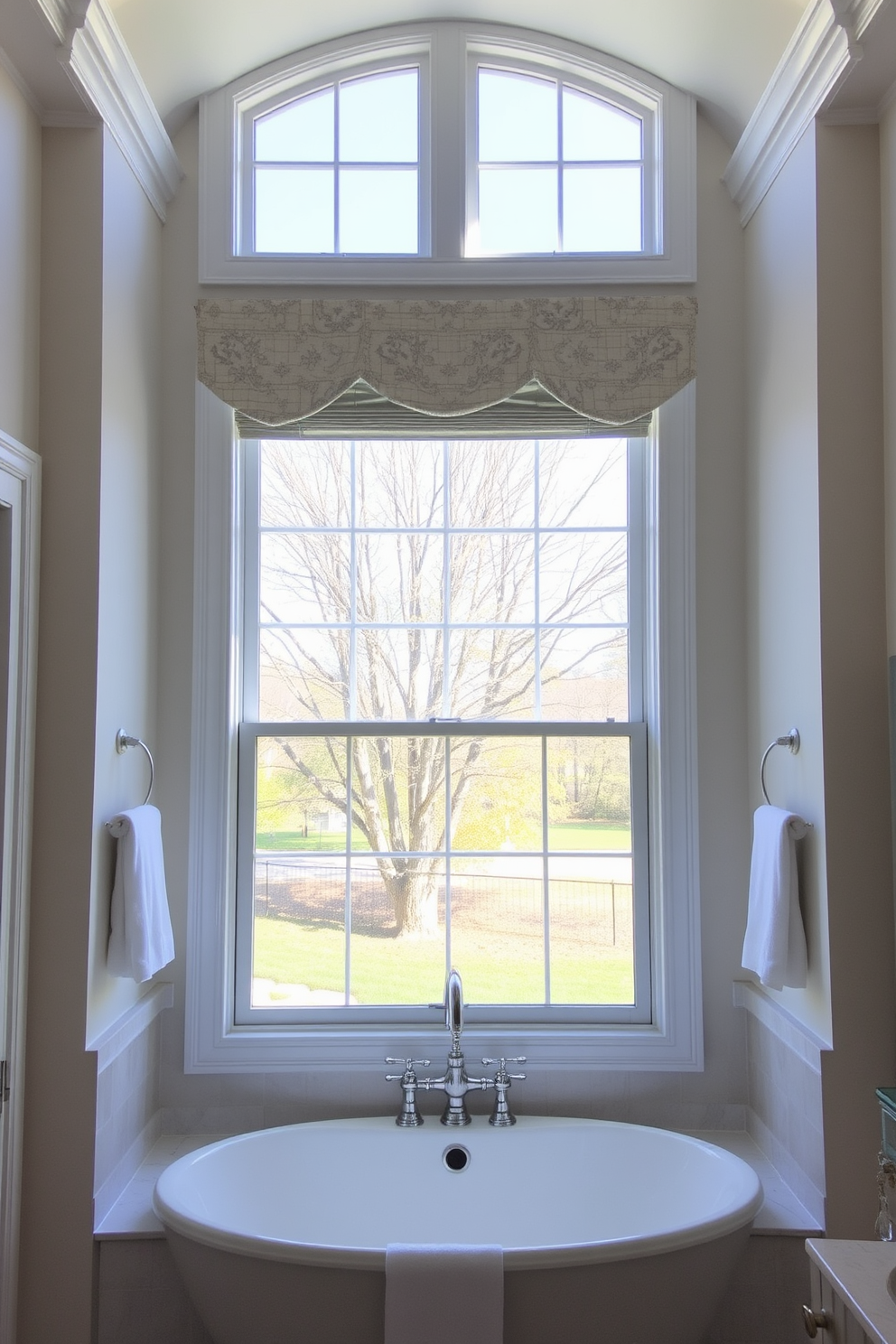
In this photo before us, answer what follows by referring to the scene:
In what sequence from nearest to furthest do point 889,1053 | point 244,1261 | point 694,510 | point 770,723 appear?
point 244,1261 → point 889,1053 → point 770,723 → point 694,510

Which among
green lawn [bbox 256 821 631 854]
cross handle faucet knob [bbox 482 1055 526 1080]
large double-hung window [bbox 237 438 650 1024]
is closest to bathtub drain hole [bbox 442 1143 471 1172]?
cross handle faucet knob [bbox 482 1055 526 1080]

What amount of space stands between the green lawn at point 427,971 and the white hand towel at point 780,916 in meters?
0.57

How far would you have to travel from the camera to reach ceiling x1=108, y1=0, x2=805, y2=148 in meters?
2.46

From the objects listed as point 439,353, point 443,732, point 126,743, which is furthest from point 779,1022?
point 439,353

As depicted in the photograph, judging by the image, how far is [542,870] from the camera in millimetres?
2828

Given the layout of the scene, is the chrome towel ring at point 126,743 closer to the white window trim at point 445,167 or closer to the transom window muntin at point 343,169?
the white window trim at point 445,167

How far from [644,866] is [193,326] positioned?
1.95 m

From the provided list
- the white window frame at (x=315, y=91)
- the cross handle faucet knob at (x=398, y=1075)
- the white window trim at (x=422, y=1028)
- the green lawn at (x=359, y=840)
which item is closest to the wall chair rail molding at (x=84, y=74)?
the white window frame at (x=315, y=91)

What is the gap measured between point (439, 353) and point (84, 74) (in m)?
1.03

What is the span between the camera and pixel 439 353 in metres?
2.73

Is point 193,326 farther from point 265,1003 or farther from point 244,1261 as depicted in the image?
point 244,1261

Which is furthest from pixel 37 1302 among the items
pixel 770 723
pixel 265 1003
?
pixel 770 723

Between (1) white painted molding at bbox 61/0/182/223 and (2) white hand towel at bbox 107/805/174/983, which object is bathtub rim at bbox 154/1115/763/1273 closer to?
(2) white hand towel at bbox 107/805/174/983

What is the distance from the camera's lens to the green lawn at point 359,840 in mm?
2842
